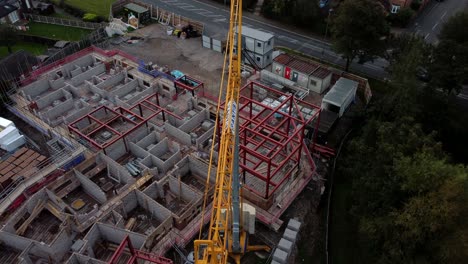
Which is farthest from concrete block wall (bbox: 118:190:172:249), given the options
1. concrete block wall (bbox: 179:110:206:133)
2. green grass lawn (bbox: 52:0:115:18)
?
green grass lawn (bbox: 52:0:115:18)

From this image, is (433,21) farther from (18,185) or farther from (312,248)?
(18,185)

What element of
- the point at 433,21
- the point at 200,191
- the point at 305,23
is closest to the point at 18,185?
the point at 200,191

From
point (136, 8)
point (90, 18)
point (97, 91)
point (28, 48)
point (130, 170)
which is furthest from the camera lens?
point (90, 18)

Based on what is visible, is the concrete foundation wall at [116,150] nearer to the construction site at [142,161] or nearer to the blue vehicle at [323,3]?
the construction site at [142,161]

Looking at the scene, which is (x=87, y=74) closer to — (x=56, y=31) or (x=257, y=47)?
(x=56, y=31)

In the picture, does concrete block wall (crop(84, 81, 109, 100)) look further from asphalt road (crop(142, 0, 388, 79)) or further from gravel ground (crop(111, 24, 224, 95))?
asphalt road (crop(142, 0, 388, 79))

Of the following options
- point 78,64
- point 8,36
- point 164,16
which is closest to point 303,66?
point 164,16
